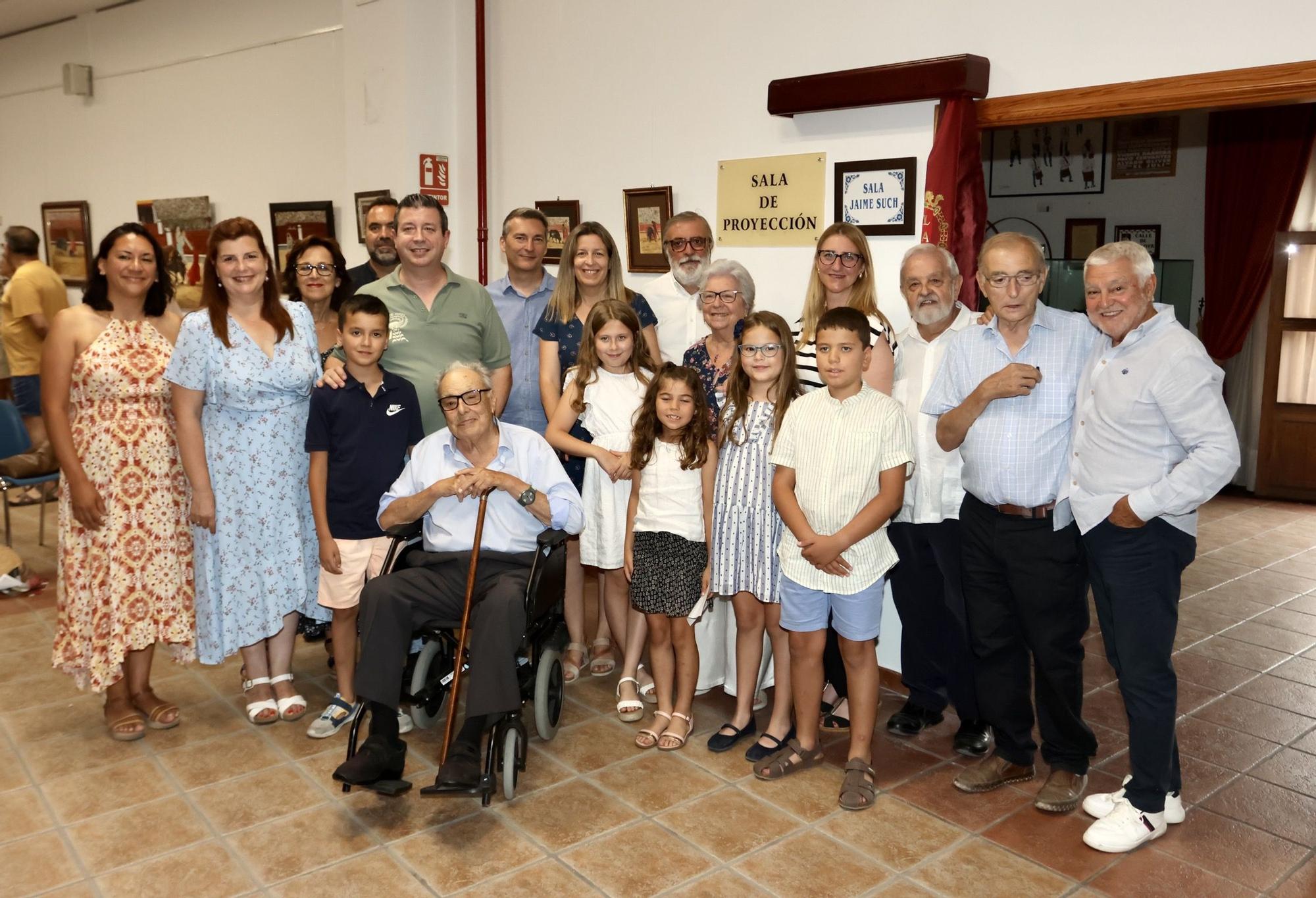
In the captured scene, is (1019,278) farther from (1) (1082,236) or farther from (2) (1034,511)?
(1) (1082,236)

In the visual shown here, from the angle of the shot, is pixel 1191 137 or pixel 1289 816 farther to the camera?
pixel 1191 137

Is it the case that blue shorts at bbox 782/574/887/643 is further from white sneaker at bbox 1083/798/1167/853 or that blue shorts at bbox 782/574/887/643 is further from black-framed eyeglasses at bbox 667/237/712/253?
black-framed eyeglasses at bbox 667/237/712/253

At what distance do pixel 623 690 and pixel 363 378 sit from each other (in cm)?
140

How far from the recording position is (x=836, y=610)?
10.1ft

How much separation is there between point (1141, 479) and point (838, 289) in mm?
1138

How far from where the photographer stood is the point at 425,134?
5.59 meters

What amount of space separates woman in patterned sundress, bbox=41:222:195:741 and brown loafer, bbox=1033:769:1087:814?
2.76 metres

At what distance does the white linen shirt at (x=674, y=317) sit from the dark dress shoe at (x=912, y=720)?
155 centimetres

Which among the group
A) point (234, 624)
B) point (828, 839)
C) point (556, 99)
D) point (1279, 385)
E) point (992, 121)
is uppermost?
point (556, 99)

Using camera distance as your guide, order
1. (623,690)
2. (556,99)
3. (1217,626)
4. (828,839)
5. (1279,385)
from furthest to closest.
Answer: (1279,385) < (556,99) < (1217,626) < (623,690) < (828,839)

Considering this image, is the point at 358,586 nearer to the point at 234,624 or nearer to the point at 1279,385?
the point at 234,624

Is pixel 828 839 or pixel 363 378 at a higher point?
pixel 363 378

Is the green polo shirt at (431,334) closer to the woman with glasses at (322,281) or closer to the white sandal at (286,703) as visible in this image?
the woman with glasses at (322,281)

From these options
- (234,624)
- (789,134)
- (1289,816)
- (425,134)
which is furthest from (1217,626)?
(425,134)
